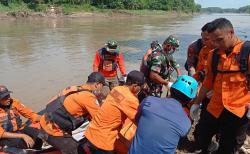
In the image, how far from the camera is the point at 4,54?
14516mm

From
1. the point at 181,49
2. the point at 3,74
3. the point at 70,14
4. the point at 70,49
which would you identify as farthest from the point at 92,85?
the point at 70,14

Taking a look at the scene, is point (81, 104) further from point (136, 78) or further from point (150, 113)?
point (150, 113)

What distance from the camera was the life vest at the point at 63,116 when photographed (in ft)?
11.7

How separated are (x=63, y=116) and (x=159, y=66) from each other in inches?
72.4

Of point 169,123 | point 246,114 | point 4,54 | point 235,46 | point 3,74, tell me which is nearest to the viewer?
point 169,123

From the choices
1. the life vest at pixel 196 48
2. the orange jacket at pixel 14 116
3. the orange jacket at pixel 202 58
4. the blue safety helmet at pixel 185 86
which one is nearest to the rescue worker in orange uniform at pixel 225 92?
the blue safety helmet at pixel 185 86

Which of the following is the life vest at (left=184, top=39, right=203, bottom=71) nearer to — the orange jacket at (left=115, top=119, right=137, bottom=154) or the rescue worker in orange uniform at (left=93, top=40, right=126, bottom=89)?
the rescue worker in orange uniform at (left=93, top=40, right=126, bottom=89)

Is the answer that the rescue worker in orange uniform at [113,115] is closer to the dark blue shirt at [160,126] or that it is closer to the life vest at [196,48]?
the dark blue shirt at [160,126]

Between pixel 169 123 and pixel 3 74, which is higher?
pixel 169 123

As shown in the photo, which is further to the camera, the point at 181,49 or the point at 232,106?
the point at 181,49

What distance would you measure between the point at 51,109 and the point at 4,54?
1168cm

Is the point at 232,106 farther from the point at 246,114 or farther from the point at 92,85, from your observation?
the point at 92,85


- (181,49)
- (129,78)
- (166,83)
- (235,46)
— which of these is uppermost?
(235,46)

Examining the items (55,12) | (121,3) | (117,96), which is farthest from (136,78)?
(121,3)
